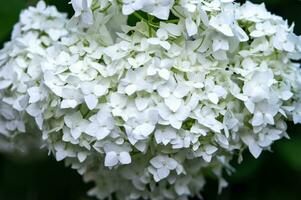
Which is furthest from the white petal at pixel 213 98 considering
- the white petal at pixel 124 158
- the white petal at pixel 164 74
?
the white petal at pixel 124 158

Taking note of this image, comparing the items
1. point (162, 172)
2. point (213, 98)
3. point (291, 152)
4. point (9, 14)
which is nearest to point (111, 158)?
point (162, 172)

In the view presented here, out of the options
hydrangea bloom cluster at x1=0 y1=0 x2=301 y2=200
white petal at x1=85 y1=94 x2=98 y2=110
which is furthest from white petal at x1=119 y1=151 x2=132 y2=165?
white petal at x1=85 y1=94 x2=98 y2=110

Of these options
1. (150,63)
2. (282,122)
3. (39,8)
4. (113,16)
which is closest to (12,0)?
(39,8)

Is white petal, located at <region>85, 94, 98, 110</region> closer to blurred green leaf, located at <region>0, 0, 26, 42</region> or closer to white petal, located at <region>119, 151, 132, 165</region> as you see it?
white petal, located at <region>119, 151, 132, 165</region>

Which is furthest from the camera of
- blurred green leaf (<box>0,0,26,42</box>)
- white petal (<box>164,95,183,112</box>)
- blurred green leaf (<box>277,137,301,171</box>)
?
blurred green leaf (<box>277,137,301,171</box>)

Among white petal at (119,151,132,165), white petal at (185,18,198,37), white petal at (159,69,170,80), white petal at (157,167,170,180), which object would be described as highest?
white petal at (185,18,198,37)

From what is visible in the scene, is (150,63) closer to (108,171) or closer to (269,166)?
(108,171)

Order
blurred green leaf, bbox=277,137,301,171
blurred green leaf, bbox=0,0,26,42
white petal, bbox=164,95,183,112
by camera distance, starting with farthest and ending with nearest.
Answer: blurred green leaf, bbox=277,137,301,171 < blurred green leaf, bbox=0,0,26,42 < white petal, bbox=164,95,183,112

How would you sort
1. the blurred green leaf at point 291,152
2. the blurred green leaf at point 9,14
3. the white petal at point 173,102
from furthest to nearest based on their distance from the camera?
the blurred green leaf at point 291,152, the blurred green leaf at point 9,14, the white petal at point 173,102

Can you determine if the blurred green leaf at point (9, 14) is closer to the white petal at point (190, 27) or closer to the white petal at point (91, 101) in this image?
the white petal at point (91, 101)

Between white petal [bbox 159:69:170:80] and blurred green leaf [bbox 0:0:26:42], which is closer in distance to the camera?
white petal [bbox 159:69:170:80]
